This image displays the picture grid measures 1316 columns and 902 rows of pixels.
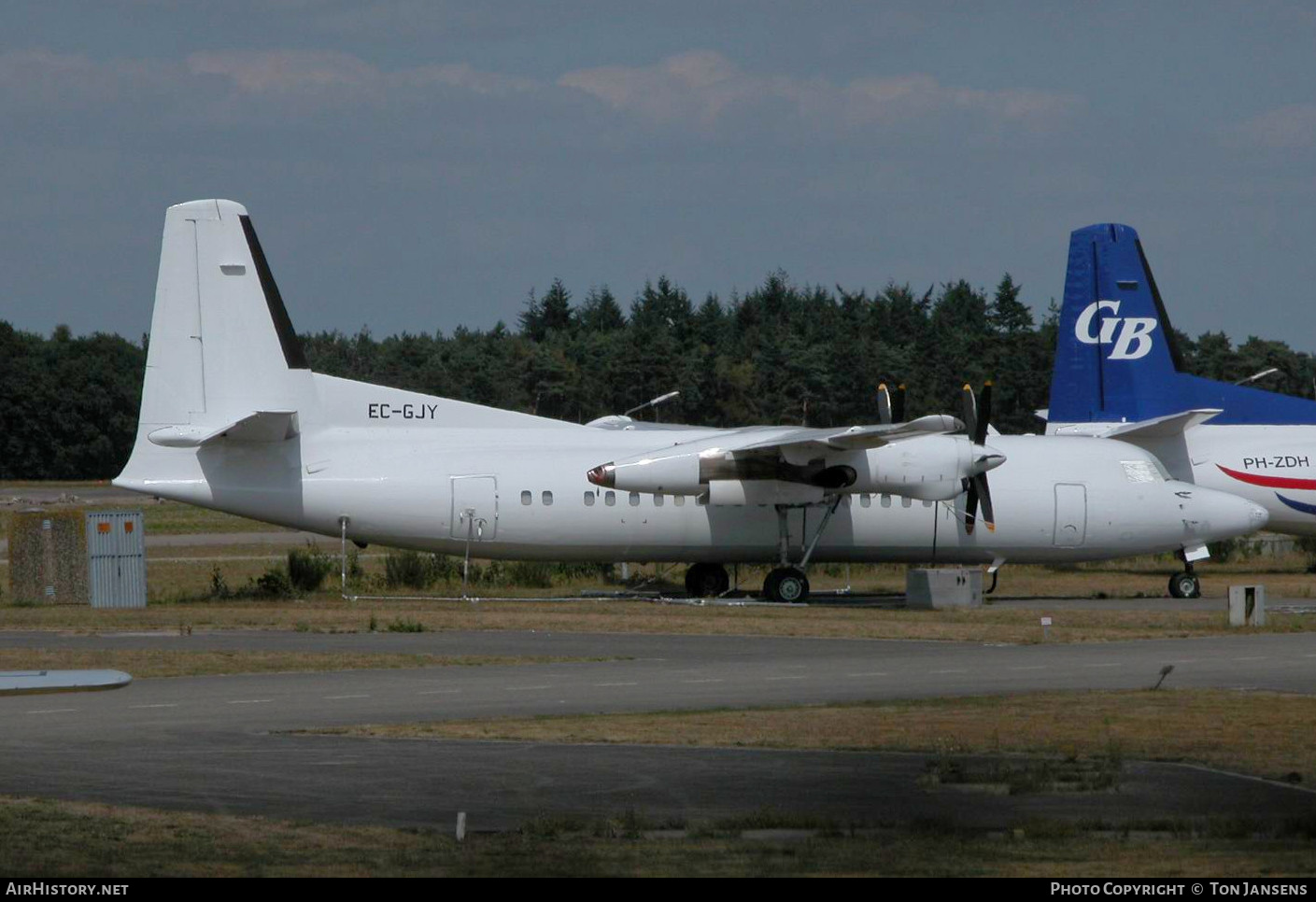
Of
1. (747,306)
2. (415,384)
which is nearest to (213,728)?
(415,384)

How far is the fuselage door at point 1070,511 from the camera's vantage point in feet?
111

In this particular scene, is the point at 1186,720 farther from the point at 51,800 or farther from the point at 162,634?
the point at 162,634

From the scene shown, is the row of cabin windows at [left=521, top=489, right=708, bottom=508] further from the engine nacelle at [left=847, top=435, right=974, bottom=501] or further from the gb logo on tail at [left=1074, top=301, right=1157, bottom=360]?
the gb logo on tail at [left=1074, top=301, right=1157, bottom=360]

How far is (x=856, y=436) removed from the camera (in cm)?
3036

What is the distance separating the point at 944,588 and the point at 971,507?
2581 mm

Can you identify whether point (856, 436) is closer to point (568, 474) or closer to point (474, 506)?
point (568, 474)

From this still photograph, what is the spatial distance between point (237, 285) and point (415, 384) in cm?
6975

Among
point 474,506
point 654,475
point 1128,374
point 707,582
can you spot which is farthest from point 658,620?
point 1128,374

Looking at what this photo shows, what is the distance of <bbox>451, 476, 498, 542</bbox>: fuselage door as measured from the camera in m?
31.1

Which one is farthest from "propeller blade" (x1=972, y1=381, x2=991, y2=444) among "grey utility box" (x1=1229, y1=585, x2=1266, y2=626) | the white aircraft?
the white aircraft

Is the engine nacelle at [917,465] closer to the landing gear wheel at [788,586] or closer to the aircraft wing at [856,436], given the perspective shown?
the aircraft wing at [856,436]

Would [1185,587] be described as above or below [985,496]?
below

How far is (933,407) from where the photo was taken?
301 feet

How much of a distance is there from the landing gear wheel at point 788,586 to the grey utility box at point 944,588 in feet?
7.16
